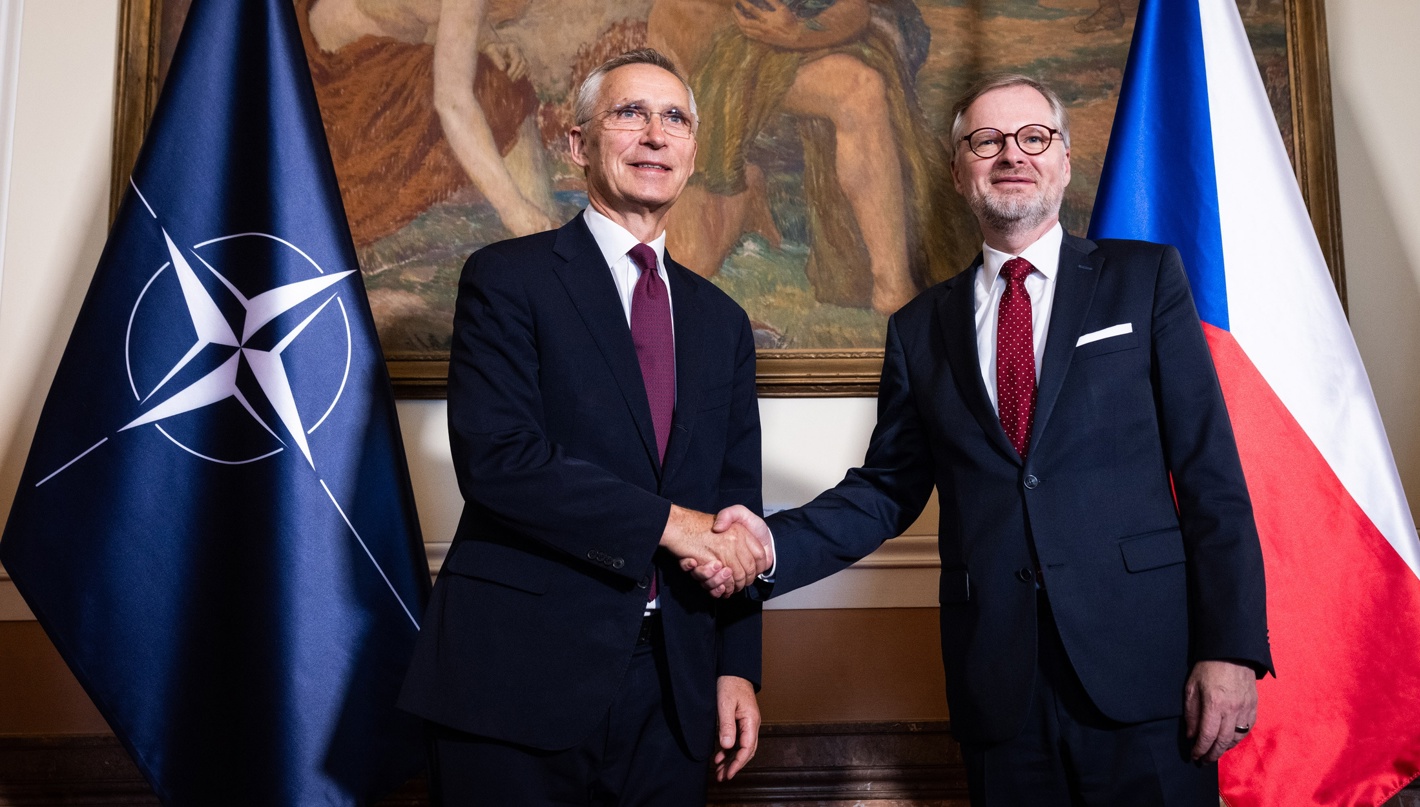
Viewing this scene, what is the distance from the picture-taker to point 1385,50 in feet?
9.78

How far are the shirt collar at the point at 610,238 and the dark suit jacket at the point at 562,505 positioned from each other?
0.05m

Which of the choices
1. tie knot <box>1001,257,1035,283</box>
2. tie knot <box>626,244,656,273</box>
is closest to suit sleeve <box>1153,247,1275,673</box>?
tie knot <box>1001,257,1035,283</box>

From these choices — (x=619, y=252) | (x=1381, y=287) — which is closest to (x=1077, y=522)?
(x=619, y=252)

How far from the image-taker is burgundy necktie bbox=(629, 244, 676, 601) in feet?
5.82

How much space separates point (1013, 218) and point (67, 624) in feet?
6.86

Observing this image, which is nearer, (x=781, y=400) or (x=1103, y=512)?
(x=1103, y=512)

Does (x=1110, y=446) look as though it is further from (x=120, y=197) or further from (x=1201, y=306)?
(x=120, y=197)

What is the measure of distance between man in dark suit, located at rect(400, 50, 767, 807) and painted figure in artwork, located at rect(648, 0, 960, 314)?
0.89m

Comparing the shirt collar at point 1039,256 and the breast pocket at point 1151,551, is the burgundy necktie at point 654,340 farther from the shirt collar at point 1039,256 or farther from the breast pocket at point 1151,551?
the breast pocket at point 1151,551

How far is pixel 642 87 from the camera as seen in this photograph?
1.96 meters

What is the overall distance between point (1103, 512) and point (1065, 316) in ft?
1.19

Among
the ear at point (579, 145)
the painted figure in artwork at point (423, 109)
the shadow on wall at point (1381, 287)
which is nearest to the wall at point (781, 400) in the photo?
the shadow on wall at point (1381, 287)

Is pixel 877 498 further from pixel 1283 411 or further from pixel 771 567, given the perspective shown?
pixel 1283 411

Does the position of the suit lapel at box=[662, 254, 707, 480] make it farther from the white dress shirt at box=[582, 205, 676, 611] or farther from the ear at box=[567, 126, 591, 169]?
the ear at box=[567, 126, 591, 169]
